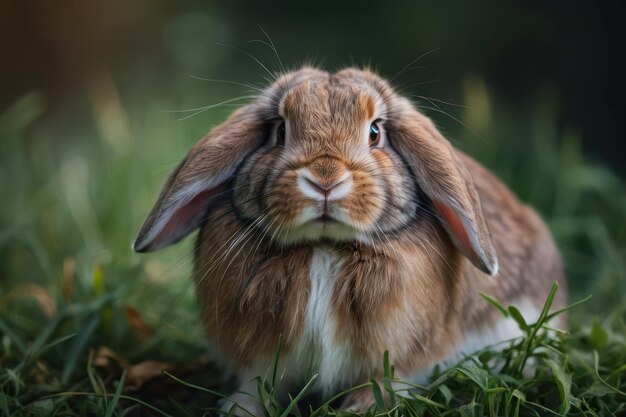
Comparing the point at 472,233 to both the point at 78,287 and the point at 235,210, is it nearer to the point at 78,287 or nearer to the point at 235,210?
the point at 235,210

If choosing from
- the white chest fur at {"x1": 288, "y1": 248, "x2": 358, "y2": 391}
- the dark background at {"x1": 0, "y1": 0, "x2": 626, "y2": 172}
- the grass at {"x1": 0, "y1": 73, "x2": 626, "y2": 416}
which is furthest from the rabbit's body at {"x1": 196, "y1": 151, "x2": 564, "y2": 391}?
the dark background at {"x1": 0, "y1": 0, "x2": 626, "y2": 172}

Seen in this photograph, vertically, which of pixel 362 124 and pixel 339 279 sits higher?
pixel 362 124

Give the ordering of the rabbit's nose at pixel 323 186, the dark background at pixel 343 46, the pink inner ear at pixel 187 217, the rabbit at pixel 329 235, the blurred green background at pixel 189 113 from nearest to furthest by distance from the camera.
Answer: the rabbit's nose at pixel 323 186 < the rabbit at pixel 329 235 < the pink inner ear at pixel 187 217 < the blurred green background at pixel 189 113 < the dark background at pixel 343 46

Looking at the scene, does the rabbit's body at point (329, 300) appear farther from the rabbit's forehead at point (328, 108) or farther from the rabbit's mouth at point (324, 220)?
the rabbit's forehead at point (328, 108)

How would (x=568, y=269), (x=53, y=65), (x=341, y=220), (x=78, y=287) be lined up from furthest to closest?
(x=53, y=65), (x=568, y=269), (x=78, y=287), (x=341, y=220)

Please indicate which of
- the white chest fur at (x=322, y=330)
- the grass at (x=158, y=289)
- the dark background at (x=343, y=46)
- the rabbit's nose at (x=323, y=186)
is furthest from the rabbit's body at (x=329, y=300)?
the dark background at (x=343, y=46)

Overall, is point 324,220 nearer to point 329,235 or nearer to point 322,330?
point 329,235

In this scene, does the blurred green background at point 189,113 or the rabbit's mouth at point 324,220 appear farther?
the blurred green background at point 189,113

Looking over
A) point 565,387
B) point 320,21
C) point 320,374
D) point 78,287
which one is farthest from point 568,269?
point 320,21

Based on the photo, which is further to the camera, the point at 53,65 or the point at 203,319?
the point at 53,65
